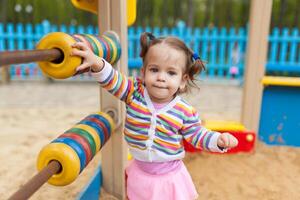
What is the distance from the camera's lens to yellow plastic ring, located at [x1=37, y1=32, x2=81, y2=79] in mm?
1072

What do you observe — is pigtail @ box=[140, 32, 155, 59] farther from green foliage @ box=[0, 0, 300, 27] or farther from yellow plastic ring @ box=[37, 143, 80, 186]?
green foliage @ box=[0, 0, 300, 27]

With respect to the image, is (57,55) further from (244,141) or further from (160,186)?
(244,141)

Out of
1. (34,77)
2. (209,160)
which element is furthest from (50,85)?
(209,160)

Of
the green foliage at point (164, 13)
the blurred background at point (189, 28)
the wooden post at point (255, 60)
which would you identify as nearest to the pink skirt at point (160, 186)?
the wooden post at point (255, 60)

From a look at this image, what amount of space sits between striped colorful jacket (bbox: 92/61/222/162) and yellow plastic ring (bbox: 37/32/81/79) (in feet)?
0.84

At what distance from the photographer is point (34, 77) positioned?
7035mm

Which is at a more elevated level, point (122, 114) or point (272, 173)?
point (122, 114)

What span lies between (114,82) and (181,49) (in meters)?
0.30

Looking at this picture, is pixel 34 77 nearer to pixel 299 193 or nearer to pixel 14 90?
pixel 14 90

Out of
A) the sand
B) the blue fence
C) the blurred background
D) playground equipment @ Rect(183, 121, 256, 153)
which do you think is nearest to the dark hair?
the sand

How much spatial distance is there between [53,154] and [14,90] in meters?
5.13

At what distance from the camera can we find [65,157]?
1135mm

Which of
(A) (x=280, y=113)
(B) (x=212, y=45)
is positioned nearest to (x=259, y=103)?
(A) (x=280, y=113)

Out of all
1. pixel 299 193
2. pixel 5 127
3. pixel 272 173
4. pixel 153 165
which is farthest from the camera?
pixel 5 127
